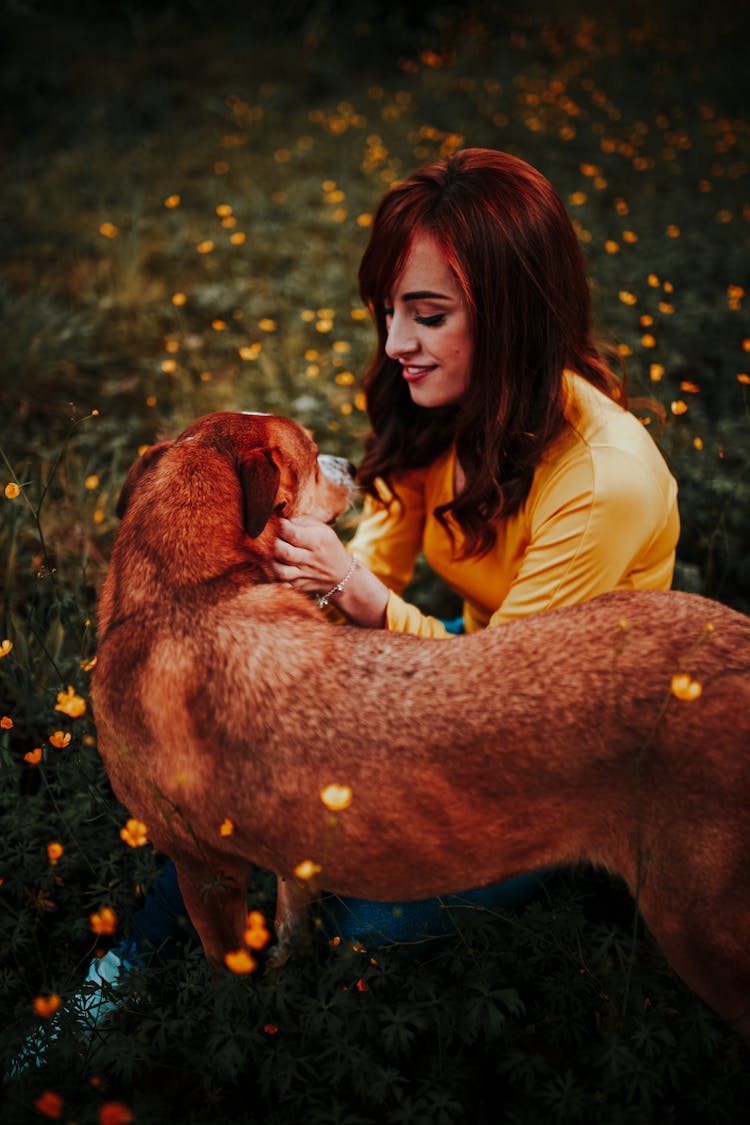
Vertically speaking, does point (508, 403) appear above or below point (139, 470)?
above

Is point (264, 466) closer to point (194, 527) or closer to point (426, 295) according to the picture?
point (194, 527)

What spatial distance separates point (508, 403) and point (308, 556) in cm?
84

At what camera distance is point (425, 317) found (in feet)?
8.49

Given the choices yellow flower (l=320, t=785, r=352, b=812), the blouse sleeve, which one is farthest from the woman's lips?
yellow flower (l=320, t=785, r=352, b=812)

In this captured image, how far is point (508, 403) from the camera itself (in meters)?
2.61

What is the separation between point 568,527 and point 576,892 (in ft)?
3.73

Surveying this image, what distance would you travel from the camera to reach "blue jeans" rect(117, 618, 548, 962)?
2.33 m

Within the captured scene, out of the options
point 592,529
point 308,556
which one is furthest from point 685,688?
point 308,556

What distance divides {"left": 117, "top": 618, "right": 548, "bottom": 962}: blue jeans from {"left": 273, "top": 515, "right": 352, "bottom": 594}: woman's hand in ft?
3.07

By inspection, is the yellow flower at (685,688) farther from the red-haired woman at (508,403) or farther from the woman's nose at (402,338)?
the woman's nose at (402,338)

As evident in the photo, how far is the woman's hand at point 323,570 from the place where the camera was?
2.38 meters

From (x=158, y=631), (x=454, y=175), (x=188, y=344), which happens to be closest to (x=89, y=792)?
(x=158, y=631)

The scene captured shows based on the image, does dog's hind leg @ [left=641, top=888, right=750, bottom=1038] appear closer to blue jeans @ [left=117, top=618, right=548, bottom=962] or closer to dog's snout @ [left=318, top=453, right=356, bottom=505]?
blue jeans @ [left=117, top=618, right=548, bottom=962]

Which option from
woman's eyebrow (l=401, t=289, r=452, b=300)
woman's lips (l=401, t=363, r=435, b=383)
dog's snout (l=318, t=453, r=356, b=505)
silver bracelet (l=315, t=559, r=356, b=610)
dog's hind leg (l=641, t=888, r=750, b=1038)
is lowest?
dog's hind leg (l=641, t=888, r=750, b=1038)
